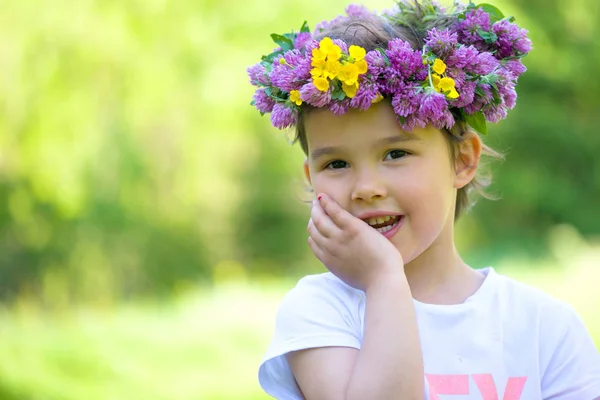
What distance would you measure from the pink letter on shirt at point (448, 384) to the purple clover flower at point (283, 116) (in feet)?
2.45

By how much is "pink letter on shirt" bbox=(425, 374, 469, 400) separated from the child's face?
0.32 m

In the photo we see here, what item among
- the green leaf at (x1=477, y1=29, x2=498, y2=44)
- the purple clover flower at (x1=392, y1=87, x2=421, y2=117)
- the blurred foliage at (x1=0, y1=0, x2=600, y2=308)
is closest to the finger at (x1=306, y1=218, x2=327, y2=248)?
the purple clover flower at (x1=392, y1=87, x2=421, y2=117)

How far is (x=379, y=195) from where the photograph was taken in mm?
2131

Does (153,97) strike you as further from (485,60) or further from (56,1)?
(485,60)

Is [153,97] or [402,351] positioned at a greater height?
[153,97]

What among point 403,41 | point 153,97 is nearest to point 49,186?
point 153,97

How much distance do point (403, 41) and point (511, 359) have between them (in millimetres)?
883

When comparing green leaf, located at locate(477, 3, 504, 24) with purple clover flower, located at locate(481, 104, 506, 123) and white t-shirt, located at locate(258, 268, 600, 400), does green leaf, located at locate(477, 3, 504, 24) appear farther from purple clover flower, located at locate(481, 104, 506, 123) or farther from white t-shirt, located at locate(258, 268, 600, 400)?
white t-shirt, located at locate(258, 268, 600, 400)

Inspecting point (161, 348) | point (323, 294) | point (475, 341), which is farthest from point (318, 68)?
point (161, 348)

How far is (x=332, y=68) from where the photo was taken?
213cm

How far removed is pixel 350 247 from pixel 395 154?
267 millimetres

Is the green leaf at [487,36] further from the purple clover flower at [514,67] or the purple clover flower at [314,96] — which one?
the purple clover flower at [314,96]

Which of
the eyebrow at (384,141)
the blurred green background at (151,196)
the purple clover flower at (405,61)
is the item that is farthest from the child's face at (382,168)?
the blurred green background at (151,196)

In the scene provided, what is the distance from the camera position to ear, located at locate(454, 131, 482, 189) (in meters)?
2.38
